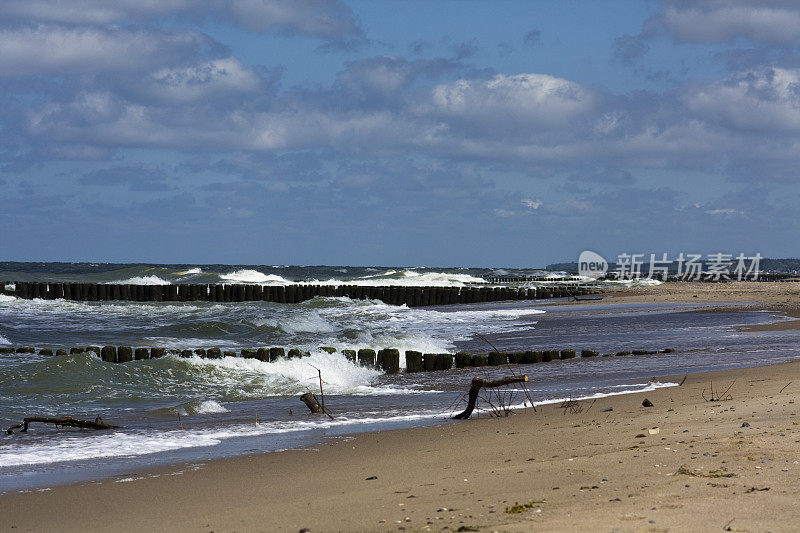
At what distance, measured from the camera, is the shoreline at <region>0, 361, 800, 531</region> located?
3.91 metres

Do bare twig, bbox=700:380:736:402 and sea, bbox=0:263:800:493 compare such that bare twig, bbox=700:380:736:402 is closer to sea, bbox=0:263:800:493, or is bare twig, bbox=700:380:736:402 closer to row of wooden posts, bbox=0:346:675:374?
sea, bbox=0:263:800:493

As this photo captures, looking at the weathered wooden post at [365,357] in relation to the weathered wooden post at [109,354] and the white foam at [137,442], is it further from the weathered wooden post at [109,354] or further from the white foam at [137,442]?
the white foam at [137,442]

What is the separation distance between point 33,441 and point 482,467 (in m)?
4.40

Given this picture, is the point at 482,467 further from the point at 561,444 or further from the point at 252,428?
the point at 252,428

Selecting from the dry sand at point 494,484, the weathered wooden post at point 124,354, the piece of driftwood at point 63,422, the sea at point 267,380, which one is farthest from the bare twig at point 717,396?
the weathered wooden post at point 124,354

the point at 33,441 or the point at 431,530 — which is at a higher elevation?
the point at 431,530

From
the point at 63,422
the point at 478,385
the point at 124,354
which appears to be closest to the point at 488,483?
the point at 478,385

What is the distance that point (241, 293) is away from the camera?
40219 millimetres

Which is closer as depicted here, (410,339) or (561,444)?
(561,444)

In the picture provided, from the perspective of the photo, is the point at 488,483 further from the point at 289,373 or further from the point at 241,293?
the point at 241,293

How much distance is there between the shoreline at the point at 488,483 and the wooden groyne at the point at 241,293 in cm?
3312

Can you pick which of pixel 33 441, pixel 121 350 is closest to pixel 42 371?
pixel 121 350

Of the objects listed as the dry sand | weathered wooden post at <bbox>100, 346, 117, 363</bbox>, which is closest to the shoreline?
the dry sand

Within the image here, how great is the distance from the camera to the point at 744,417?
6.48 metres
